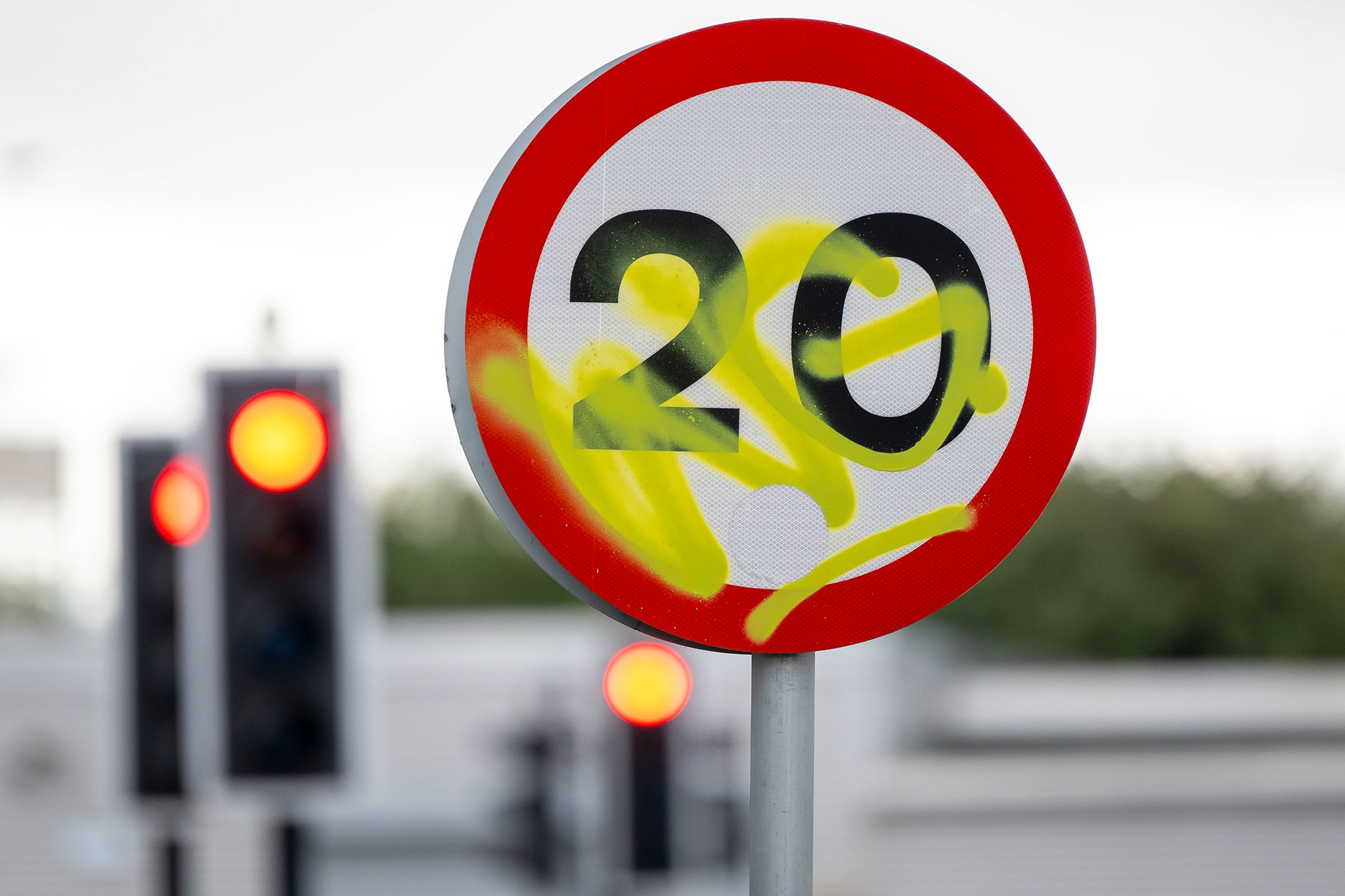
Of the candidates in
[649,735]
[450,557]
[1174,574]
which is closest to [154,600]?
[649,735]

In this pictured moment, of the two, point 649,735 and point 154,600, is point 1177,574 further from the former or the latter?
point 154,600

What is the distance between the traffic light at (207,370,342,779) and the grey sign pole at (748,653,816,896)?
2729 mm

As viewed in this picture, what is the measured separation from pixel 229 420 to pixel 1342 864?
13865mm

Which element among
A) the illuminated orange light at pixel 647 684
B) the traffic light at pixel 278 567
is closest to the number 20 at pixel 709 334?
the traffic light at pixel 278 567

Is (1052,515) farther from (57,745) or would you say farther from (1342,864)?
(57,745)

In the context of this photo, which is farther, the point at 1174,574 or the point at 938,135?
the point at 1174,574

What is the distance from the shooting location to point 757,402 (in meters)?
1.52

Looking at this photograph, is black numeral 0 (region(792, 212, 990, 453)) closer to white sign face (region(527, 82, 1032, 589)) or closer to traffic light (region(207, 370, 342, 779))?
white sign face (region(527, 82, 1032, 589))

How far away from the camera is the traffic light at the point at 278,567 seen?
4.00m

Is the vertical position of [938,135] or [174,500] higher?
[938,135]

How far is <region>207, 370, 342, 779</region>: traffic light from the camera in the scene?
4.00 meters

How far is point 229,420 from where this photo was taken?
3996mm

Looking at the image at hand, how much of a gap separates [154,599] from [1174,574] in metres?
36.0

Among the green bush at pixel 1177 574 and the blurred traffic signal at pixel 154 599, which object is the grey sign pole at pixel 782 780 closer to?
the blurred traffic signal at pixel 154 599
